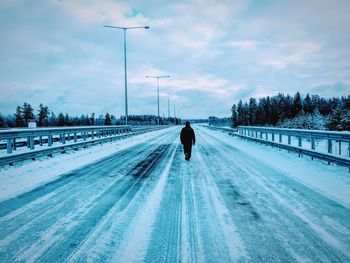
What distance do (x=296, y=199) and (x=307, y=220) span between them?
1238 millimetres

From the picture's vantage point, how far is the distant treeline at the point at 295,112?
5313 cm

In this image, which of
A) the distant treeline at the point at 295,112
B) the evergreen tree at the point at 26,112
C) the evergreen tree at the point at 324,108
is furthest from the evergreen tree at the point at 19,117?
the evergreen tree at the point at 324,108

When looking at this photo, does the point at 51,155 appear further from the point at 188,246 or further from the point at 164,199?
the point at 188,246

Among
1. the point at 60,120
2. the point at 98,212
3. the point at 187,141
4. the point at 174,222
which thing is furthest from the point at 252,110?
the point at 174,222

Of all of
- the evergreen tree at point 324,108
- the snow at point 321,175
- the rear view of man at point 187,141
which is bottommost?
the snow at point 321,175

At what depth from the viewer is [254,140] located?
20250 mm

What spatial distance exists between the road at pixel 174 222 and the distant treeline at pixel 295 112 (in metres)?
40.4

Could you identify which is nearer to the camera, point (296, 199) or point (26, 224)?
point (26, 224)

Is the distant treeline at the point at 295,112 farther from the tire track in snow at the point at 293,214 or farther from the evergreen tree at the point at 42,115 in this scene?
the evergreen tree at the point at 42,115

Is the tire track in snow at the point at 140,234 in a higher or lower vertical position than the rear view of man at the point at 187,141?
lower

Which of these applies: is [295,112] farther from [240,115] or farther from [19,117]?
[19,117]

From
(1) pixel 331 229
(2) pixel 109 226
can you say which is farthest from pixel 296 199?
(2) pixel 109 226

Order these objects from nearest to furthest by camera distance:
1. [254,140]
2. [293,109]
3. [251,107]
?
[254,140] → [293,109] → [251,107]

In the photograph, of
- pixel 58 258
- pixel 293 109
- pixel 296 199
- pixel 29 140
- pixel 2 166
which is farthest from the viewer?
pixel 293 109
